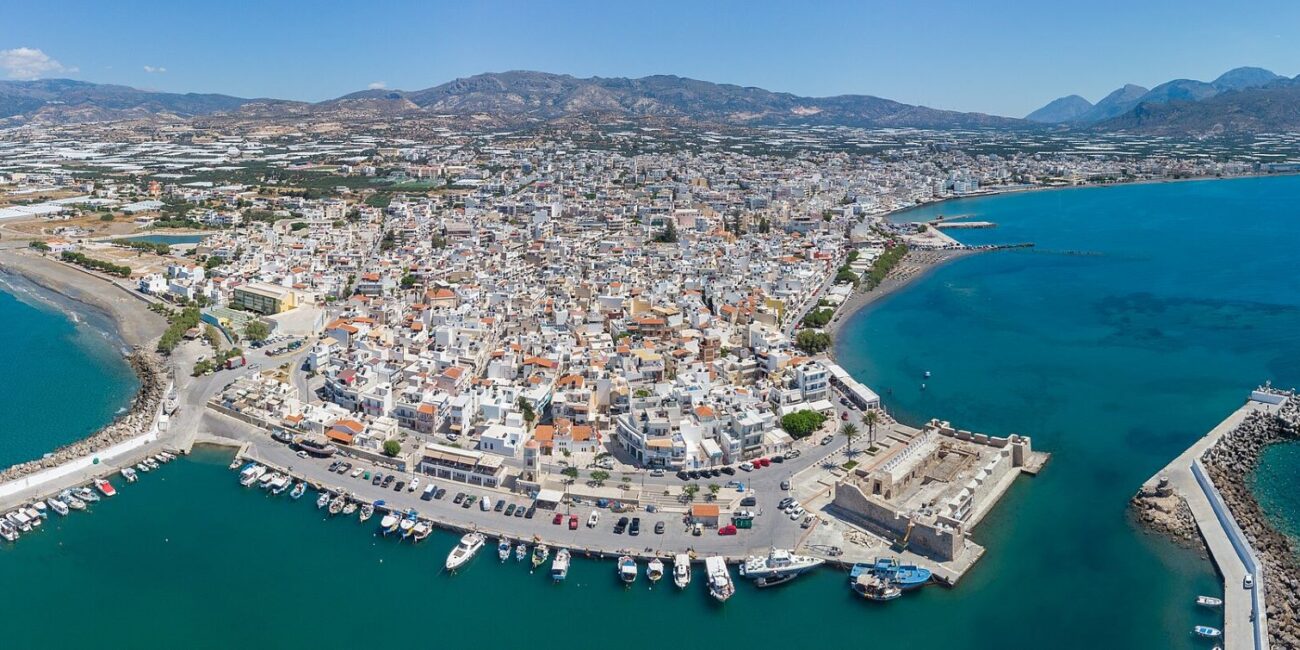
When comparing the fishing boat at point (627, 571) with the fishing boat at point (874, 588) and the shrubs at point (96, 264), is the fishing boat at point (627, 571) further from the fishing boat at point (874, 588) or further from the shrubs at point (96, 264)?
the shrubs at point (96, 264)

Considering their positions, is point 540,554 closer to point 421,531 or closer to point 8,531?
point 421,531

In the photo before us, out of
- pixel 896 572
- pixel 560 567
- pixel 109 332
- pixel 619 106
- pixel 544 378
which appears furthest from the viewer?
pixel 619 106

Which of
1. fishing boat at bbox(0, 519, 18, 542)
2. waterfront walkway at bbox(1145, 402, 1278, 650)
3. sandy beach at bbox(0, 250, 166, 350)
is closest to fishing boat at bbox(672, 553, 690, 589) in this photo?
waterfront walkway at bbox(1145, 402, 1278, 650)

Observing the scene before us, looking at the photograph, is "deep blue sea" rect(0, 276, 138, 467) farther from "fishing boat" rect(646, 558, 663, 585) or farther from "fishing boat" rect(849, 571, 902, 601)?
"fishing boat" rect(849, 571, 902, 601)

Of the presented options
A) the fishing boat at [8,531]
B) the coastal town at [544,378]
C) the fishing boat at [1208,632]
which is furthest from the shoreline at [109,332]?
the fishing boat at [1208,632]

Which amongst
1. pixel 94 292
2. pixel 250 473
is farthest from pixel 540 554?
pixel 94 292
